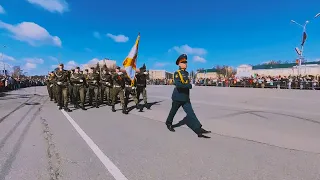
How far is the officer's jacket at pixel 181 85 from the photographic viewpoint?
707cm

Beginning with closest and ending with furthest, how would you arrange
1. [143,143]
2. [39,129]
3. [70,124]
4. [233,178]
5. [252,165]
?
1. [233,178]
2. [252,165]
3. [143,143]
4. [39,129]
5. [70,124]

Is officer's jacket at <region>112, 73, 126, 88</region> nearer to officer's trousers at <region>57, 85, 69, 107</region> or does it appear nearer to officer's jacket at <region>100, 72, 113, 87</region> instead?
officer's jacket at <region>100, 72, 113, 87</region>

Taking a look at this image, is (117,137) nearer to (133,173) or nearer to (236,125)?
(133,173)

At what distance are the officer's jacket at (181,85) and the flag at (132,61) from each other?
527 centimetres

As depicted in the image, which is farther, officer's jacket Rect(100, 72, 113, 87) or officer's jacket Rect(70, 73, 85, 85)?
officer's jacket Rect(100, 72, 113, 87)

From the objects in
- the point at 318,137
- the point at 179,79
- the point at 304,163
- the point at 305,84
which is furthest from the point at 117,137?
the point at 305,84

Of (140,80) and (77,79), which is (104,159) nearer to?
(140,80)

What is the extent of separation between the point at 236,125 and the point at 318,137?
2.19 metres

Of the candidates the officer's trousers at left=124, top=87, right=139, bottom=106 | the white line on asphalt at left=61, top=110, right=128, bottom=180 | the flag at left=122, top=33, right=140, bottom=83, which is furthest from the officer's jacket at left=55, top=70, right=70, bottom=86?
the white line on asphalt at left=61, top=110, right=128, bottom=180

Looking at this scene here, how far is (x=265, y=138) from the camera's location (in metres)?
6.66

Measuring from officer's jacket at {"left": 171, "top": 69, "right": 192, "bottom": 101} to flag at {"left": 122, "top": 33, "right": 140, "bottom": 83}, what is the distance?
527 centimetres

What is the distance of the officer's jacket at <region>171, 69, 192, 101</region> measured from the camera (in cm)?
707

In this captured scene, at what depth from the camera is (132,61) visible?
1254 cm

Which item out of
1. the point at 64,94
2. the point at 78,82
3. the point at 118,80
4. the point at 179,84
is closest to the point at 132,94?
the point at 118,80
